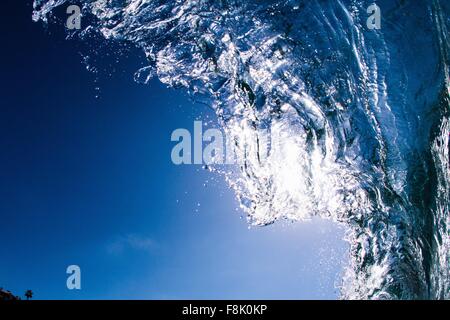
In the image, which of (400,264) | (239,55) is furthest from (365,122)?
(400,264)

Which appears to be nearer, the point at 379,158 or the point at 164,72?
the point at 379,158

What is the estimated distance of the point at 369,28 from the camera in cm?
426

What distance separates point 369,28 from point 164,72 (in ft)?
10.4

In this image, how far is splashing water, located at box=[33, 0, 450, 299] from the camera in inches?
171

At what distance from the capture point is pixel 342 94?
4.69 metres

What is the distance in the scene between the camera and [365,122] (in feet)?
15.5

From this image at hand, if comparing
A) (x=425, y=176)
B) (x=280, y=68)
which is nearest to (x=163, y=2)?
(x=280, y=68)

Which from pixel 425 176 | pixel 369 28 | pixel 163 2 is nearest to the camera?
pixel 369 28

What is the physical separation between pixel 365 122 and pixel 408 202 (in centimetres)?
149

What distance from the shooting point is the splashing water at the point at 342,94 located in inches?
171

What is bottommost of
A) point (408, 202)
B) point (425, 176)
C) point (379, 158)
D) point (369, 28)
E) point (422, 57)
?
point (408, 202)

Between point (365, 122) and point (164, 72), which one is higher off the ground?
point (164, 72)
